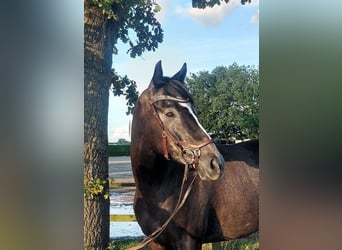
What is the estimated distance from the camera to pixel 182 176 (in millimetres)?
2322

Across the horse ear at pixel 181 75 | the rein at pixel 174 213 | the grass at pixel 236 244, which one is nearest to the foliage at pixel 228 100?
the horse ear at pixel 181 75

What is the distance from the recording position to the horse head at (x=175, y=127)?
2.28m

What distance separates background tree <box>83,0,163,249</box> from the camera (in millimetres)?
2340

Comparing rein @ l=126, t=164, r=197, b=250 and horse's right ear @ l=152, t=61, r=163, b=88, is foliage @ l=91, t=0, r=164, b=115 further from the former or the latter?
rein @ l=126, t=164, r=197, b=250

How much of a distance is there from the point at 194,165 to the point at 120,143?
41 centimetres

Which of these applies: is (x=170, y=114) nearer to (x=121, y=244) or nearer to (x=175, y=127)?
(x=175, y=127)

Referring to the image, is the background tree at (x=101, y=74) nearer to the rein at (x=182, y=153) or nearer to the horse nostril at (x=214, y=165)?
the rein at (x=182, y=153)

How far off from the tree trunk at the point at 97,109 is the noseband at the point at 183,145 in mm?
287

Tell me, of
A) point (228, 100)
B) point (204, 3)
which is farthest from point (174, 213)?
point (204, 3)

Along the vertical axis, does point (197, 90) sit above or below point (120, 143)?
above

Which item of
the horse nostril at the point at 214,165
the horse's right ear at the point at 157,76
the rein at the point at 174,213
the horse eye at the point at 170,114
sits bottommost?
the rein at the point at 174,213
